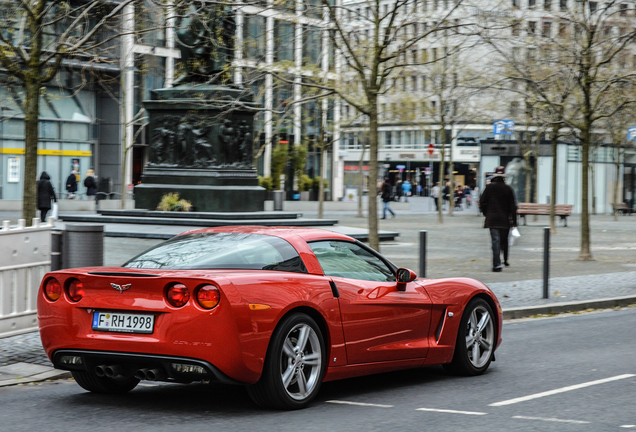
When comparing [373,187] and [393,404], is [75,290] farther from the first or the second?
[373,187]

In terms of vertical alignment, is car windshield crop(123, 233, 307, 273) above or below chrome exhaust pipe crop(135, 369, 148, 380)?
above

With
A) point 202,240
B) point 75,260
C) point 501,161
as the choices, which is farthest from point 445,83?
point 202,240

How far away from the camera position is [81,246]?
9.23 m

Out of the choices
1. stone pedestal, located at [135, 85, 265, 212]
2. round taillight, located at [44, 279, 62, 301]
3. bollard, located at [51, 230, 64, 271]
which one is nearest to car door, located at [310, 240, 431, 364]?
round taillight, located at [44, 279, 62, 301]

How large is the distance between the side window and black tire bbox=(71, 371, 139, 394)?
5.13ft

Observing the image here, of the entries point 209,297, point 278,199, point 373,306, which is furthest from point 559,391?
point 278,199

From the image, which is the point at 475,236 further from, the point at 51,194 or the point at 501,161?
the point at 501,161

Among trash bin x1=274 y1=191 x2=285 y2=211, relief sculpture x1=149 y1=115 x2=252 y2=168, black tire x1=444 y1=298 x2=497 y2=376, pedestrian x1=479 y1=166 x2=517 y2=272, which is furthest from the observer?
trash bin x1=274 y1=191 x2=285 y2=211

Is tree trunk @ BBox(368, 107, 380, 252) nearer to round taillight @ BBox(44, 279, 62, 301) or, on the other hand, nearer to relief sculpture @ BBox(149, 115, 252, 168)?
relief sculpture @ BBox(149, 115, 252, 168)

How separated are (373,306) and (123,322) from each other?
1.77 meters

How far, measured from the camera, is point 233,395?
6457 mm

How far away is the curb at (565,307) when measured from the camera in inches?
463

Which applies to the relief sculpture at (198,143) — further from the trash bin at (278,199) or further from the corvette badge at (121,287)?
the corvette badge at (121,287)

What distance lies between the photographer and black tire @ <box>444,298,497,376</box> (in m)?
7.28
